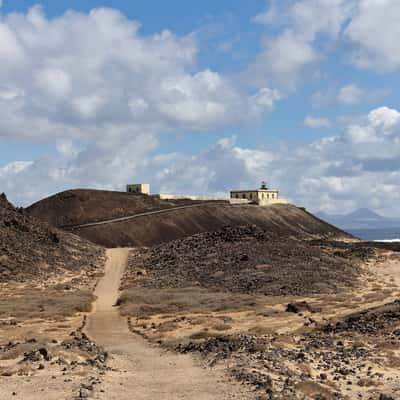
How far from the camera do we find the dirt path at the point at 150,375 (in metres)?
18.1

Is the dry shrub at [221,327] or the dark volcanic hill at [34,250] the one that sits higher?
the dark volcanic hill at [34,250]

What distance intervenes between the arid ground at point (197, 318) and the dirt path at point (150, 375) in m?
0.07

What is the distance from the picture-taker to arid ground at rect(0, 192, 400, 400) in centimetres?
1961

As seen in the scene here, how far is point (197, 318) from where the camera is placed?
35594 millimetres

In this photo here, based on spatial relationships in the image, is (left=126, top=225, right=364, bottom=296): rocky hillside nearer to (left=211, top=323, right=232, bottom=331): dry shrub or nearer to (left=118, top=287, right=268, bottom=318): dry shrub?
(left=118, top=287, right=268, bottom=318): dry shrub

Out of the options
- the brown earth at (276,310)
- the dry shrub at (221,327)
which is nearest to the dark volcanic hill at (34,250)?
the brown earth at (276,310)

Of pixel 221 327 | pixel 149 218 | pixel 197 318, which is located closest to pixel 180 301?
pixel 197 318

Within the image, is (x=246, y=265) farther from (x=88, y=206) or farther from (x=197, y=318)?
(x=88, y=206)

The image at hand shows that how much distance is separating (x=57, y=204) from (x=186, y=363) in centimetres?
9318

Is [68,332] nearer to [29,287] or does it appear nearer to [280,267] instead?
[29,287]

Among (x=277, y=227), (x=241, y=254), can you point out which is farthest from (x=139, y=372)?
(x=277, y=227)

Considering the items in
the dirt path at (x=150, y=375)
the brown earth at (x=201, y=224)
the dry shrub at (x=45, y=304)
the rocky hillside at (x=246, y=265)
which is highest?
the brown earth at (x=201, y=224)

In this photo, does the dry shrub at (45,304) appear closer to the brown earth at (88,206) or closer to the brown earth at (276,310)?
the brown earth at (276,310)

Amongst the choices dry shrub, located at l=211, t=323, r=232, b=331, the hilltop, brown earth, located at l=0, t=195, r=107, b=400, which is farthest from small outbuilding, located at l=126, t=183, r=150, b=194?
dry shrub, located at l=211, t=323, r=232, b=331
